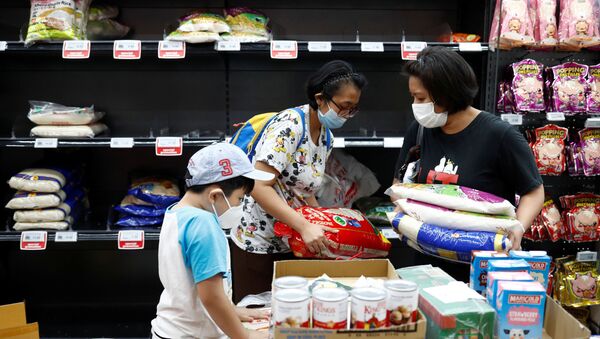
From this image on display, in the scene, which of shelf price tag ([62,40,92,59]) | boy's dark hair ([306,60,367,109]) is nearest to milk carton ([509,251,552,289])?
boy's dark hair ([306,60,367,109])

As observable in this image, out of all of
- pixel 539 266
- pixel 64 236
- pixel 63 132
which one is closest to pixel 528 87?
pixel 539 266

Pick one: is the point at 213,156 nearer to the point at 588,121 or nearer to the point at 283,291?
the point at 283,291

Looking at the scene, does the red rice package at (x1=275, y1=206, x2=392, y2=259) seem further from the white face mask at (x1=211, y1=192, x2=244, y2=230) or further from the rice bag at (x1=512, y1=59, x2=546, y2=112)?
the rice bag at (x1=512, y1=59, x2=546, y2=112)

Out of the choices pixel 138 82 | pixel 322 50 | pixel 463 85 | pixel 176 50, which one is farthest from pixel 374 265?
pixel 138 82

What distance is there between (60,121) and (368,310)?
2.50m

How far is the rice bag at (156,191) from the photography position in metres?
3.04

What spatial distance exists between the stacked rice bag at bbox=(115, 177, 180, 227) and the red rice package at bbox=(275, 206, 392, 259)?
4.03ft

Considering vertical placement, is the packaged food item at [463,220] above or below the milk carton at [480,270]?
above

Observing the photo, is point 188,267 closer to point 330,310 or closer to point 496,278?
point 330,310

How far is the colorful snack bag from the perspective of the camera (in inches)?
123

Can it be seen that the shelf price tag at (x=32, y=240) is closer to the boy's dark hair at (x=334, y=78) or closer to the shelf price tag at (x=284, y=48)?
the shelf price tag at (x=284, y=48)

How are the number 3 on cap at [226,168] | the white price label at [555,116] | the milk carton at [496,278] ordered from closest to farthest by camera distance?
1. the milk carton at [496,278]
2. the number 3 on cap at [226,168]
3. the white price label at [555,116]

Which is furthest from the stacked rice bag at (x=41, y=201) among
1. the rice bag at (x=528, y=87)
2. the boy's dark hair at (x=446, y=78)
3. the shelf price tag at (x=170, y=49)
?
the rice bag at (x=528, y=87)

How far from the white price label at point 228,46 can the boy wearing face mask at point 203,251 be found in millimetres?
1395
